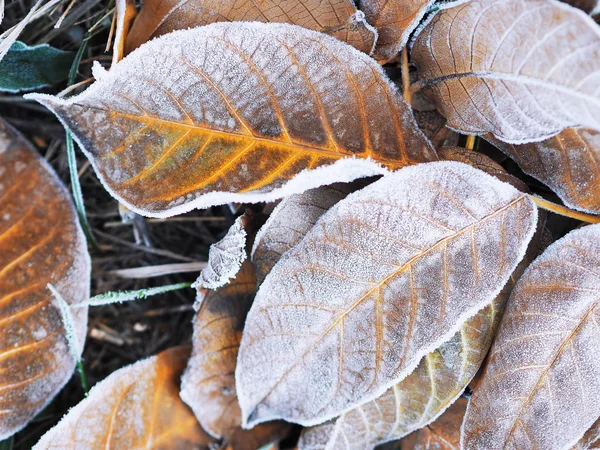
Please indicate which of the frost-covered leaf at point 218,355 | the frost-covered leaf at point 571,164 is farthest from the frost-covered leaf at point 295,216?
the frost-covered leaf at point 571,164

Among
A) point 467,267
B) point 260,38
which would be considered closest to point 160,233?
point 260,38

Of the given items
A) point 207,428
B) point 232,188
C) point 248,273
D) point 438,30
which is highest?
point 438,30

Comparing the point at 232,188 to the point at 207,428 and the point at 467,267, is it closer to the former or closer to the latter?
the point at 467,267

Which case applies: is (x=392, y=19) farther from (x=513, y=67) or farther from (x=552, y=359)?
(x=552, y=359)

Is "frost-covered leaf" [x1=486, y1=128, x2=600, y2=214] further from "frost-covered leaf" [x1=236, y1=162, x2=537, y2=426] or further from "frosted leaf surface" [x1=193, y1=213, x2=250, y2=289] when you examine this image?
"frosted leaf surface" [x1=193, y1=213, x2=250, y2=289]

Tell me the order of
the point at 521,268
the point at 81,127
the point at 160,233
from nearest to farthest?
the point at 81,127, the point at 521,268, the point at 160,233

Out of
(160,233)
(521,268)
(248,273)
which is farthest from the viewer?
(160,233)
